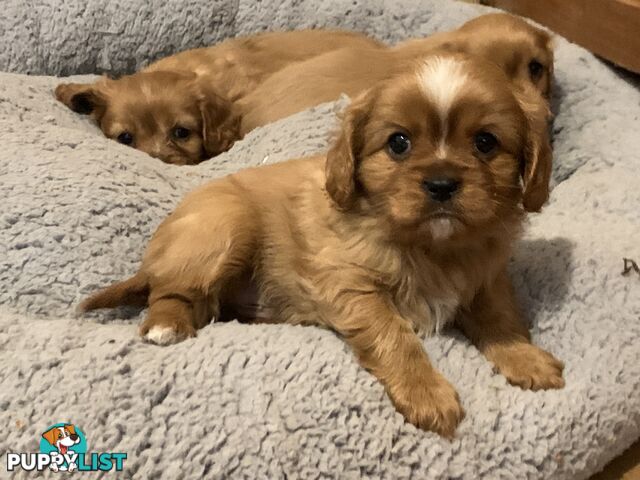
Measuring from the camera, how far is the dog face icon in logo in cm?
150

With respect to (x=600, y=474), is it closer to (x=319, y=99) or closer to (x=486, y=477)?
(x=486, y=477)

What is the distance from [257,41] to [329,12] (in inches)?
17.9

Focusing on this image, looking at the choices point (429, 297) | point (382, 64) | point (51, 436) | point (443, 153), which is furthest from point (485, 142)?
point (382, 64)

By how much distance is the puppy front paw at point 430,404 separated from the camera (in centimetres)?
163

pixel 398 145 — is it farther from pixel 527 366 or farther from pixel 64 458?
pixel 64 458

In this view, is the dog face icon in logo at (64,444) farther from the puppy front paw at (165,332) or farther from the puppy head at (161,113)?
the puppy head at (161,113)

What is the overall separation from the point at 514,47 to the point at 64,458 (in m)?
2.39

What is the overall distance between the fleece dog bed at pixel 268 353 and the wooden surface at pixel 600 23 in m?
0.32

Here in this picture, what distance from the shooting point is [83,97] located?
3.37m

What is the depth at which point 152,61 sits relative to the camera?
13.1 feet

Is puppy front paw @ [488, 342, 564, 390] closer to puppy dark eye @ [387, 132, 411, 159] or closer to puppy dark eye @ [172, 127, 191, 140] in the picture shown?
puppy dark eye @ [387, 132, 411, 159]

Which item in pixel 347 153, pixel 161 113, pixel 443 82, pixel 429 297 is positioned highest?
pixel 443 82

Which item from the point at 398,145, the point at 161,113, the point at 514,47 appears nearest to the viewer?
the point at 398,145

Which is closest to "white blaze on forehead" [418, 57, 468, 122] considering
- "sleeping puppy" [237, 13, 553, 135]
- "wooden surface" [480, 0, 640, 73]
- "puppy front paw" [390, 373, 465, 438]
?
"puppy front paw" [390, 373, 465, 438]
